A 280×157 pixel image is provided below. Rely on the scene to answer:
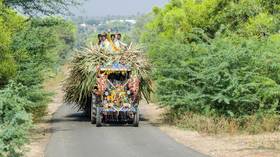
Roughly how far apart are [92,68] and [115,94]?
1.38 metres

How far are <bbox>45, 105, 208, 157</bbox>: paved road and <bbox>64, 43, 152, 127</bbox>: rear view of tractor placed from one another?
0.75 metres

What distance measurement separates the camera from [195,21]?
48.7 meters

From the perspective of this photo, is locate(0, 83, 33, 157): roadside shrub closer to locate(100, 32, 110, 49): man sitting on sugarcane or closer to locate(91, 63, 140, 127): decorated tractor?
locate(91, 63, 140, 127): decorated tractor

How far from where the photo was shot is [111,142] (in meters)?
19.6

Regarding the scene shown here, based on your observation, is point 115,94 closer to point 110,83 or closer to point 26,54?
point 110,83

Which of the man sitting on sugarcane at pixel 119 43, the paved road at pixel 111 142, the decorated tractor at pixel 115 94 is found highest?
the man sitting on sugarcane at pixel 119 43

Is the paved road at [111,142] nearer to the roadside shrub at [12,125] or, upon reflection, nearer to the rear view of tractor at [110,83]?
the rear view of tractor at [110,83]

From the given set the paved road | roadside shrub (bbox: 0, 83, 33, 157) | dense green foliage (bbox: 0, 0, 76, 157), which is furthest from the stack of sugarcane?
roadside shrub (bbox: 0, 83, 33, 157)

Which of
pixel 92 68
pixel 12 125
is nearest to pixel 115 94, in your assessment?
pixel 92 68

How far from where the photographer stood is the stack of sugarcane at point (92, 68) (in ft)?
81.9

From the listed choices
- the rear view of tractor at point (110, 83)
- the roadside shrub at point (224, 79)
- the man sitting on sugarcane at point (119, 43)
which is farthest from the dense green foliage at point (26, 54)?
the roadside shrub at point (224, 79)

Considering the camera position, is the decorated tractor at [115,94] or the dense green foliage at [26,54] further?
the decorated tractor at [115,94]

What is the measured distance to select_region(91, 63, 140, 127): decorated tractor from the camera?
80.1ft

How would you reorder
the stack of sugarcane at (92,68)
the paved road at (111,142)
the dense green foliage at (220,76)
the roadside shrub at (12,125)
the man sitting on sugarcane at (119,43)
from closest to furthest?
the roadside shrub at (12,125) < the paved road at (111,142) < the dense green foliage at (220,76) < the stack of sugarcane at (92,68) < the man sitting on sugarcane at (119,43)
